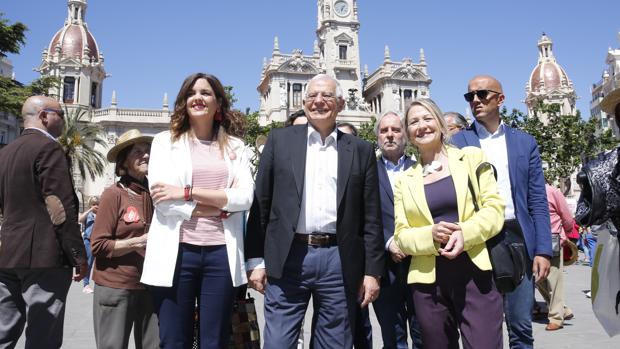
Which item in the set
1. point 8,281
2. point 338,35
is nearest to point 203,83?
point 8,281

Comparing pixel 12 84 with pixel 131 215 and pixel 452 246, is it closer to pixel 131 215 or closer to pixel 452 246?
pixel 131 215

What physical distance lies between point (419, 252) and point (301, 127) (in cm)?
126

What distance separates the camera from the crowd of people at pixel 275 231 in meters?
3.29

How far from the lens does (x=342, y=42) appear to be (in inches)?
2191

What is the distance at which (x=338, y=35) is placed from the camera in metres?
55.4

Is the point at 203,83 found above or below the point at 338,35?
below

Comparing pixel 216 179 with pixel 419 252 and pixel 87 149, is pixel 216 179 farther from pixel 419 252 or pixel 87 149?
pixel 87 149

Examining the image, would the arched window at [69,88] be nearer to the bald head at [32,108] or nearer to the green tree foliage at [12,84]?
the green tree foliage at [12,84]

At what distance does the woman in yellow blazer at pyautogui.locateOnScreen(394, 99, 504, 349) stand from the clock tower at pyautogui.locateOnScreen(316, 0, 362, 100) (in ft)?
168

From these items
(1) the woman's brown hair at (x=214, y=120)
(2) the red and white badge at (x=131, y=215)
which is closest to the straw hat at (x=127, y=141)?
(2) the red and white badge at (x=131, y=215)

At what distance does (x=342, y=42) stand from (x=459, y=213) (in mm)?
54639

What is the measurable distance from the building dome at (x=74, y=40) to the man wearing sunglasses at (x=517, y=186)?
58054mm

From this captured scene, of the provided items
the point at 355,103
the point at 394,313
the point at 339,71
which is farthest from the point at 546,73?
the point at 394,313

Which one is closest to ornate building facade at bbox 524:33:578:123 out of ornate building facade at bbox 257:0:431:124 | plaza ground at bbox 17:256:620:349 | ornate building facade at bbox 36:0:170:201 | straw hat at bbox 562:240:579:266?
ornate building facade at bbox 257:0:431:124
